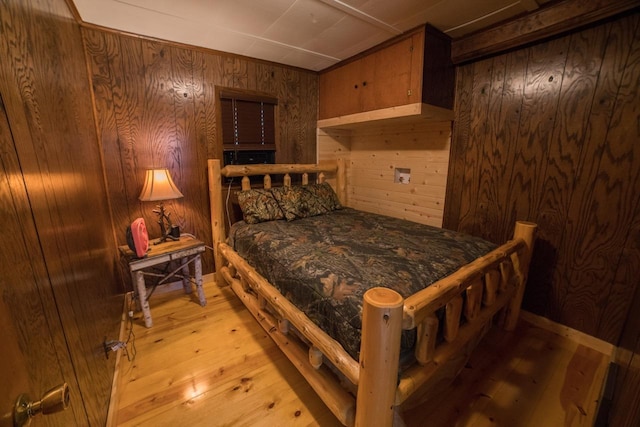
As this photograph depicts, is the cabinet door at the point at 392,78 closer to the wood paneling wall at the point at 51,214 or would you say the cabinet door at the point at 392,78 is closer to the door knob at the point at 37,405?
the wood paneling wall at the point at 51,214

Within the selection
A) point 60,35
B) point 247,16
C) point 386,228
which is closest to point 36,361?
point 60,35

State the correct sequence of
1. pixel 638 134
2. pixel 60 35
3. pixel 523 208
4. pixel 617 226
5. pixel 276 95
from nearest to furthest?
1. pixel 60 35
2. pixel 638 134
3. pixel 617 226
4. pixel 523 208
5. pixel 276 95

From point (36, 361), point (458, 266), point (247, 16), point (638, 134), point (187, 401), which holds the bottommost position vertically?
point (187, 401)

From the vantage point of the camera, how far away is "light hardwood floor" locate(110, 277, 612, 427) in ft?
4.42

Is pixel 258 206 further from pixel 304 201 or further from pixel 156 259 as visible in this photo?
pixel 156 259

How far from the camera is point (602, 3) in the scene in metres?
1.51

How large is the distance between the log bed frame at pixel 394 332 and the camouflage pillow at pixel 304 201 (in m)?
0.68

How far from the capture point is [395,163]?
2.92 metres

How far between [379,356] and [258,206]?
1775mm

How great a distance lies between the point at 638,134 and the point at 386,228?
162cm

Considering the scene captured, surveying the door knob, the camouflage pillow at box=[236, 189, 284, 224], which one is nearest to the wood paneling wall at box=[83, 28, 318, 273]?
the camouflage pillow at box=[236, 189, 284, 224]

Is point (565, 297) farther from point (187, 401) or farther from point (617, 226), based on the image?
point (187, 401)

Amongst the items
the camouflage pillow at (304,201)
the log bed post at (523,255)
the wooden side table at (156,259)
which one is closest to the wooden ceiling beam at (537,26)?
the log bed post at (523,255)

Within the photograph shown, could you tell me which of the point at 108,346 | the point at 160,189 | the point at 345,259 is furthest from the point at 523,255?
the point at 160,189
